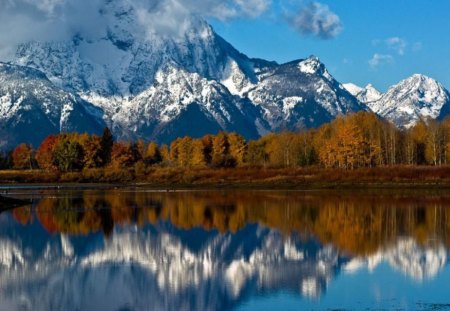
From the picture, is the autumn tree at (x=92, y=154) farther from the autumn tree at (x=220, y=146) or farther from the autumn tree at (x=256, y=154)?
the autumn tree at (x=256, y=154)

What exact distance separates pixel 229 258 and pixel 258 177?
84.4 metres

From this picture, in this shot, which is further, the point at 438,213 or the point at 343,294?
the point at 438,213

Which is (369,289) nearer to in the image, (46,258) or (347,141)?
(46,258)

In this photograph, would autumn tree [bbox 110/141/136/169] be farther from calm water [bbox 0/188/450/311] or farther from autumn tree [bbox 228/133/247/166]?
calm water [bbox 0/188/450/311]

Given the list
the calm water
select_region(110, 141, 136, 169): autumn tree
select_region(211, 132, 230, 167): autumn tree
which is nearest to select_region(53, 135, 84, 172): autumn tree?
select_region(110, 141, 136, 169): autumn tree

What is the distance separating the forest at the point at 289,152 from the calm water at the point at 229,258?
199 feet

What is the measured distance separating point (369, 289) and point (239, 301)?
19.7 feet

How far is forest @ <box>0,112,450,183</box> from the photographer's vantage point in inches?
5447

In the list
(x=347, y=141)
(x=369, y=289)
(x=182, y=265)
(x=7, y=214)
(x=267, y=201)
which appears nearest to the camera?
(x=369, y=289)

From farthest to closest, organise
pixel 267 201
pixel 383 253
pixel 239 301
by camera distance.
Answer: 1. pixel 267 201
2. pixel 383 253
3. pixel 239 301

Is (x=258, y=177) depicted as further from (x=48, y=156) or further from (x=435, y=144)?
(x=48, y=156)

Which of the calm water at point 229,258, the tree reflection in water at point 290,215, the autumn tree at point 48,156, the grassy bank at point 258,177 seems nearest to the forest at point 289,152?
the autumn tree at point 48,156

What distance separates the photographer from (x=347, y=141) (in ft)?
439

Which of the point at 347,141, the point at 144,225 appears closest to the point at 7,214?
the point at 144,225
